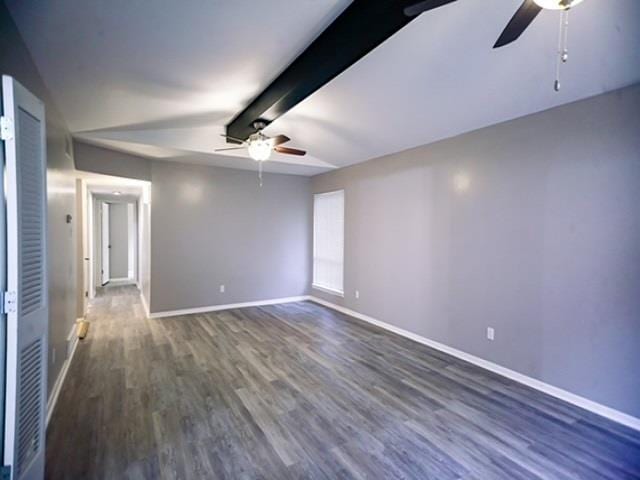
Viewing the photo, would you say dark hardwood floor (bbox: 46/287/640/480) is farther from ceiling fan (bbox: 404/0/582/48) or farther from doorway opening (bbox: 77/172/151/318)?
doorway opening (bbox: 77/172/151/318)

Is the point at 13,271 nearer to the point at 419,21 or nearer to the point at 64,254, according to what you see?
the point at 64,254

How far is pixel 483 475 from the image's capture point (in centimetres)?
199

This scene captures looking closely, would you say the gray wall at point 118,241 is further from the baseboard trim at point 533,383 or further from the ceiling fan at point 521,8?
the ceiling fan at point 521,8

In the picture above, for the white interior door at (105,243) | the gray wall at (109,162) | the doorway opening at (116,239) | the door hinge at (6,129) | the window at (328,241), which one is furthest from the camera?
the white interior door at (105,243)

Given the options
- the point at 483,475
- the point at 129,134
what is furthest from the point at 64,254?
the point at 483,475

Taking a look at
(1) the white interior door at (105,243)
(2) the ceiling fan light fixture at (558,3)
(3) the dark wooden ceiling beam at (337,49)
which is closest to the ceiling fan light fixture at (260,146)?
(3) the dark wooden ceiling beam at (337,49)

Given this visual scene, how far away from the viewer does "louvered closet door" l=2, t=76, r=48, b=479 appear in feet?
4.91

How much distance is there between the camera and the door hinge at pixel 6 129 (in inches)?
58.8

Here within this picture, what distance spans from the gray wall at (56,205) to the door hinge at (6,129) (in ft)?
1.55

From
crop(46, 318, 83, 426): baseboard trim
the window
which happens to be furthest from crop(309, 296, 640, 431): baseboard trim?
crop(46, 318, 83, 426): baseboard trim

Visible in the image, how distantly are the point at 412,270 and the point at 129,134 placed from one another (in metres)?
4.15

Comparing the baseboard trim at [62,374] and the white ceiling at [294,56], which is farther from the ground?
the white ceiling at [294,56]

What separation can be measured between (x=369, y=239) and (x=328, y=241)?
131cm

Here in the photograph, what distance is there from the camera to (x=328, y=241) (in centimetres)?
636
